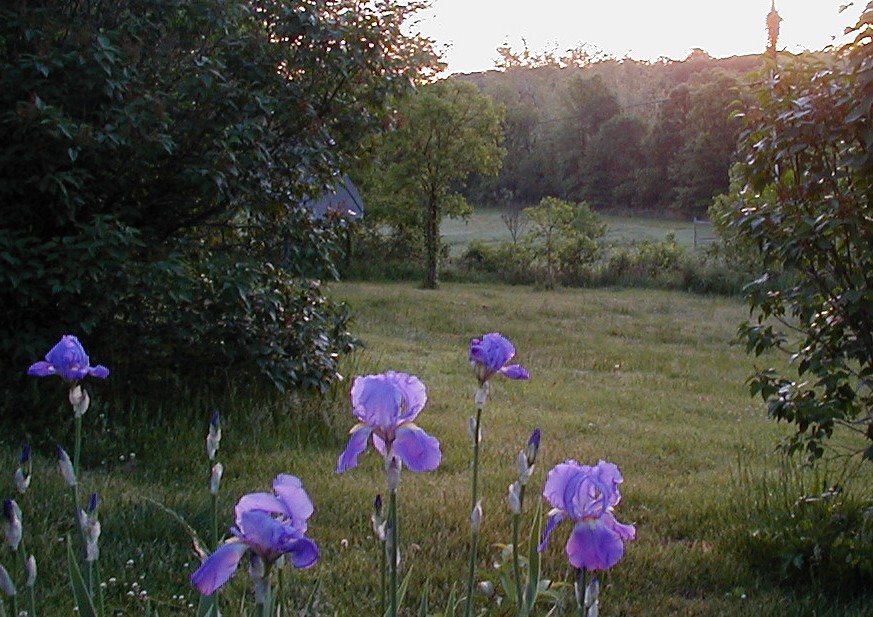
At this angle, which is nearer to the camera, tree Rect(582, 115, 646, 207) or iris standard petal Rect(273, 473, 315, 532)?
iris standard petal Rect(273, 473, 315, 532)

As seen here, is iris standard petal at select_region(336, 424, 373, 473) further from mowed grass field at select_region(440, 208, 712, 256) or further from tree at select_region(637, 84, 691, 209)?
tree at select_region(637, 84, 691, 209)

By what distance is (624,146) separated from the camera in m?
43.7

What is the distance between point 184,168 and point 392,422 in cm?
445

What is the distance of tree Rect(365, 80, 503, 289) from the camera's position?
21500 mm

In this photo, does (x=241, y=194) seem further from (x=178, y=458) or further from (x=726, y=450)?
(x=726, y=450)

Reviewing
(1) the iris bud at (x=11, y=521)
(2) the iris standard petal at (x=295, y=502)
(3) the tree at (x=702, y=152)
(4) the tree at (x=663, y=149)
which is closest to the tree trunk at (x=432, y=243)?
(3) the tree at (x=702, y=152)

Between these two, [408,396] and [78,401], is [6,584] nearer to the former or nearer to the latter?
[78,401]

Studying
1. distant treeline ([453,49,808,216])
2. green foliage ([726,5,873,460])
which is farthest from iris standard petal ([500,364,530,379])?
distant treeline ([453,49,808,216])

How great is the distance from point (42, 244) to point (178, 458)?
1.42 metres

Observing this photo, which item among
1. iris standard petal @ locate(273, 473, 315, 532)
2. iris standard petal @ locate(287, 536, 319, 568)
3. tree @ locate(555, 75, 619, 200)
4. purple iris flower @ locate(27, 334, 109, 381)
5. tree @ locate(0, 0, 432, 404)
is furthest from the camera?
tree @ locate(555, 75, 619, 200)

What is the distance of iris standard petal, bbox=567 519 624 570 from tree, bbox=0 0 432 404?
4037mm

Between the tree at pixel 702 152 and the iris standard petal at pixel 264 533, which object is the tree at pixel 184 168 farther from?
the tree at pixel 702 152

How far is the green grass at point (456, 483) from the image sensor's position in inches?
140

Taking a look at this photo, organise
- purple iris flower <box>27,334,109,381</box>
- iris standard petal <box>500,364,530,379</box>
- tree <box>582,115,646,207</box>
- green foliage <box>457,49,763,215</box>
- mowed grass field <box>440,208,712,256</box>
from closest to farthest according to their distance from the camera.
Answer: iris standard petal <box>500,364,530,379</box> → purple iris flower <box>27,334,109,381</box> → mowed grass field <box>440,208,712,256</box> → green foliage <box>457,49,763,215</box> → tree <box>582,115,646,207</box>
